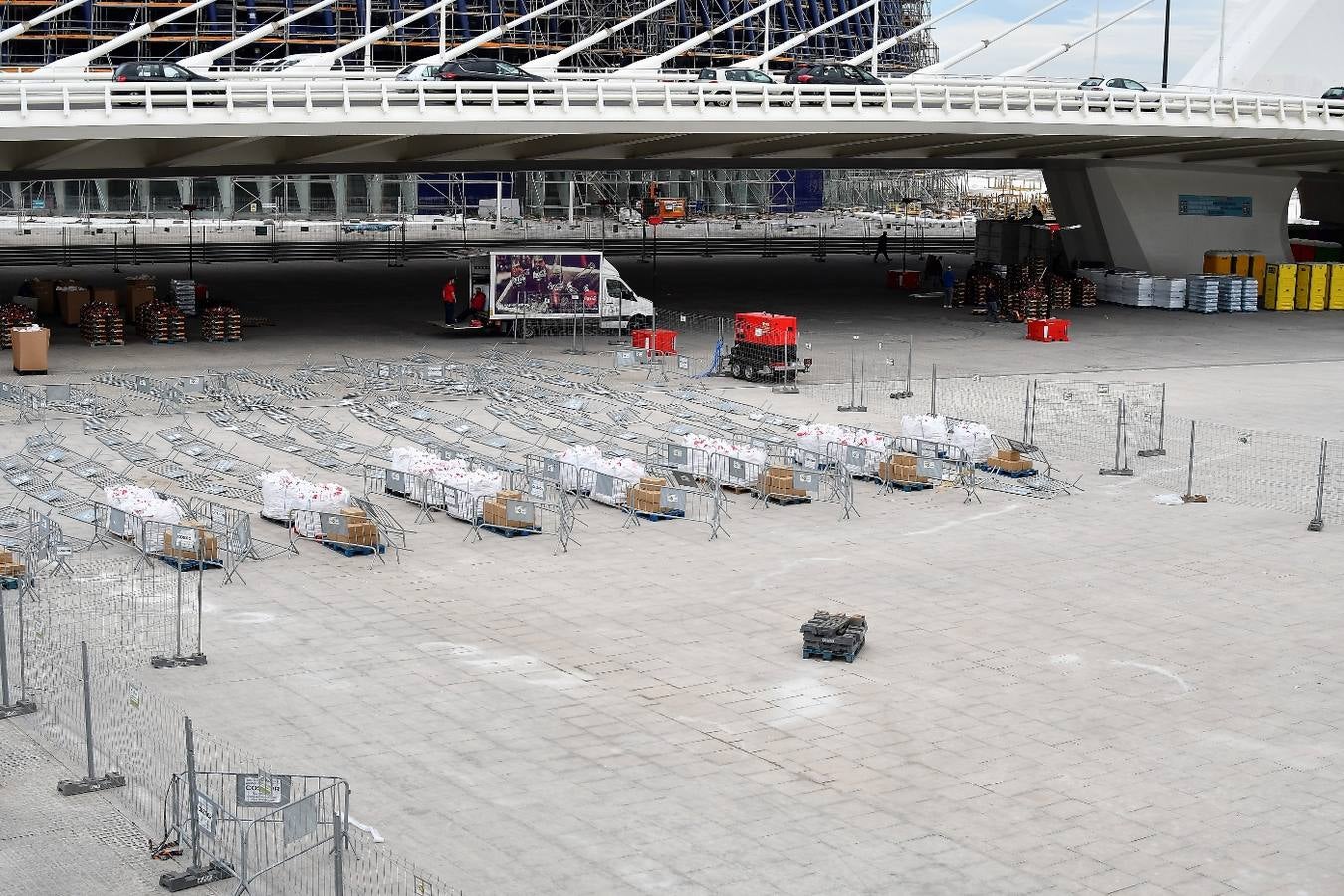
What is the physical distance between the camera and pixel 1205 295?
5503 cm

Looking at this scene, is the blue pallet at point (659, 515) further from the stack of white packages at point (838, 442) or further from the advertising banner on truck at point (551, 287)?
the advertising banner on truck at point (551, 287)

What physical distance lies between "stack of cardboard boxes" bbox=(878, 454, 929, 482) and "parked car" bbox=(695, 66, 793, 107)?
1648cm

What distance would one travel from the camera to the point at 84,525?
1005 inches

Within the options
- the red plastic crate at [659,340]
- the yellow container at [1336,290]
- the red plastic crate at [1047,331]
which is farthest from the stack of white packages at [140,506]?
the yellow container at [1336,290]

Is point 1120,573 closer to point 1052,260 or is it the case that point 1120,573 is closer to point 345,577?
point 345,577

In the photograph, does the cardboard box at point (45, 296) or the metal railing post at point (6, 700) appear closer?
the metal railing post at point (6, 700)

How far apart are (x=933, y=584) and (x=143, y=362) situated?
23.0 m

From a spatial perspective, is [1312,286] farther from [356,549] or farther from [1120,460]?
[356,549]

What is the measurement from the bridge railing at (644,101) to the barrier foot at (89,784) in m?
24.3

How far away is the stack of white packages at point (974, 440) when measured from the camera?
30516 millimetres

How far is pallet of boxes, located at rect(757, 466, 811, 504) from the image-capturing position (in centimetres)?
2777

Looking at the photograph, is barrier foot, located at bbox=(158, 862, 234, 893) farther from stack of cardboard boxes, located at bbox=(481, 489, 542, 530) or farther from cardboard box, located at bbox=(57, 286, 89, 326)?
cardboard box, located at bbox=(57, 286, 89, 326)

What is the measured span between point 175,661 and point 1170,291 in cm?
4192

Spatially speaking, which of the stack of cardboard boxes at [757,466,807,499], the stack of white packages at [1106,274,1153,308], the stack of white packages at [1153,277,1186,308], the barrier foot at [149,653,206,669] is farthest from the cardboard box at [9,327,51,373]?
the stack of white packages at [1153,277,1186,308]
